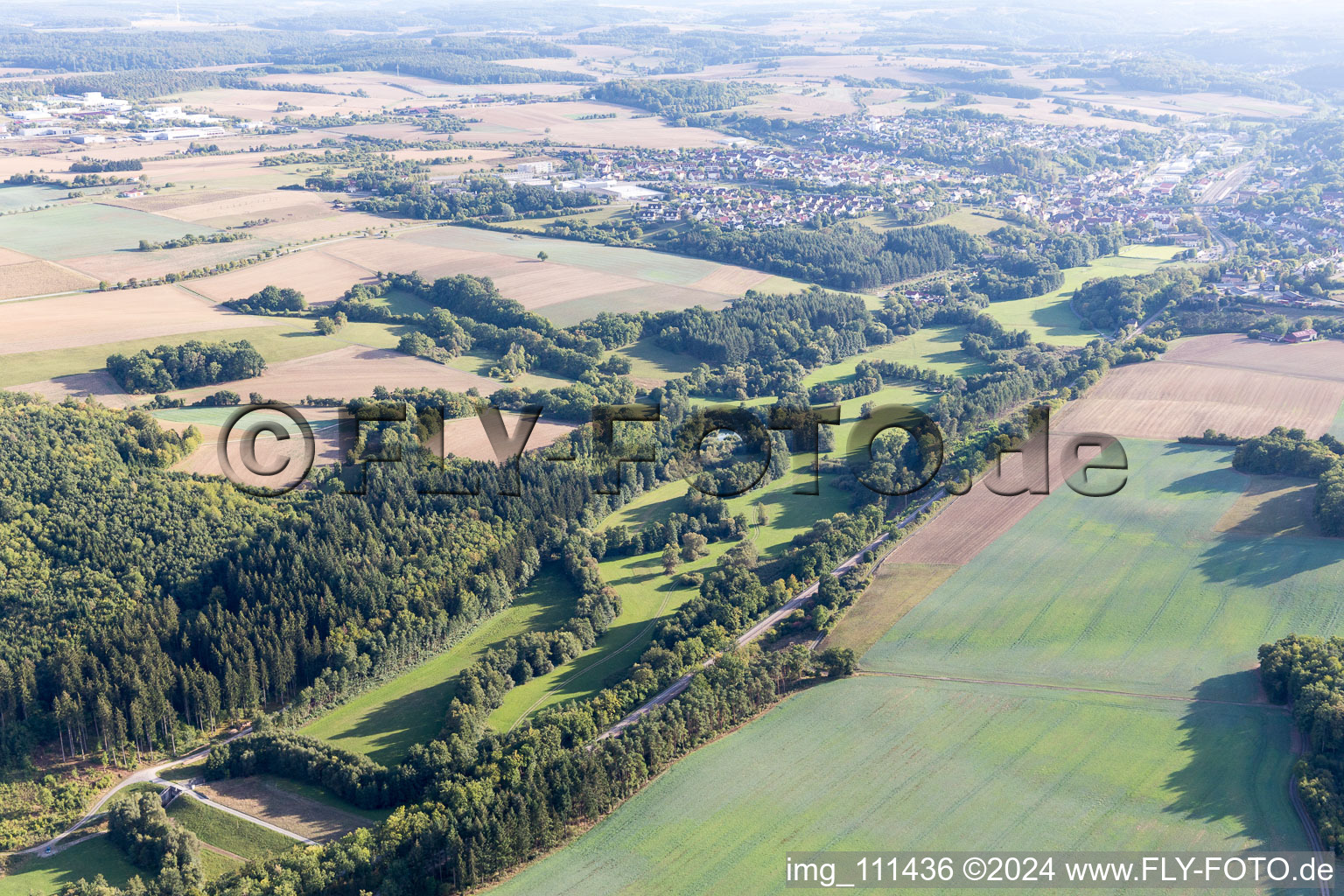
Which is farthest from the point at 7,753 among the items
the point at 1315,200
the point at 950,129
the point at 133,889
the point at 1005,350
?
the point at 950,129

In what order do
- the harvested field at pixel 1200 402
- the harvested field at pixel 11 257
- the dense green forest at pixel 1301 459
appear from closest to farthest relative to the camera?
the dense green forest at pixel 1301 459
the harvested field at pixel 1200 402
the harvested field at pixel 11 257

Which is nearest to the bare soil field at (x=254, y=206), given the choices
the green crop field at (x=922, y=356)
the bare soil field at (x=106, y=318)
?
the bare soil field at (x=106, y=318)

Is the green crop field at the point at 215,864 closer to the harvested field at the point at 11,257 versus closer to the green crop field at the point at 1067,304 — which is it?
the green crop field at the point at 1067,304

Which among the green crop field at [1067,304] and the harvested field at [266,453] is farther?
the green crop field at [1067,304]

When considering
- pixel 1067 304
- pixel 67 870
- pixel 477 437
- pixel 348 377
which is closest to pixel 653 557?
pixel 477 437

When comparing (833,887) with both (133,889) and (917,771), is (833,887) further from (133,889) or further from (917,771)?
(133,889)

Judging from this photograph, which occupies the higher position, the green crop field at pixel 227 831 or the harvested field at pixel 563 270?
the harvested field at pixel 563 270

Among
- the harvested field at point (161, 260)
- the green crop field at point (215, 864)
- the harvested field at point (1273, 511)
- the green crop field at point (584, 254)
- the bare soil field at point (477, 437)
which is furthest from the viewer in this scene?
the green crop field at point (584, 254)

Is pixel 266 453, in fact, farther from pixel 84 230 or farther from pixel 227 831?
pixel 84 230
